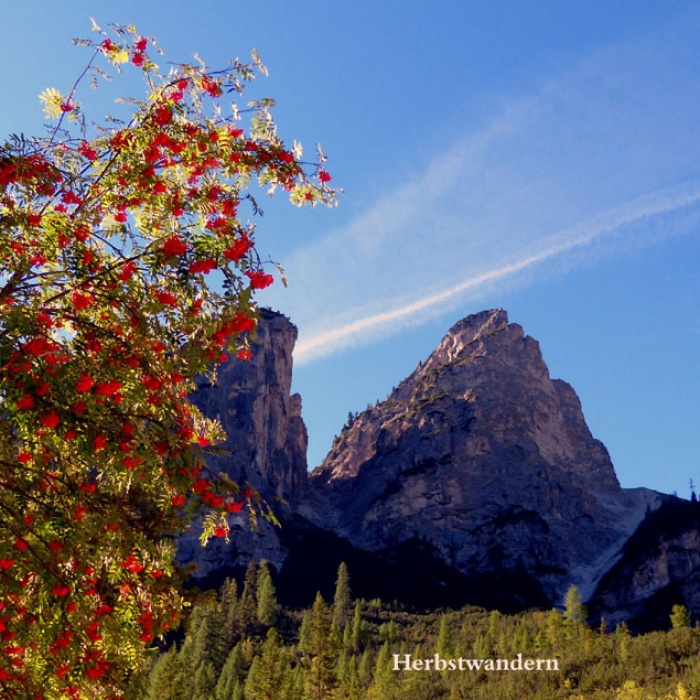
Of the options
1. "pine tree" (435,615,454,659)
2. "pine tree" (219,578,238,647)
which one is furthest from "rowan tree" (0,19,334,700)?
"pine tree" (219,578,238,647)

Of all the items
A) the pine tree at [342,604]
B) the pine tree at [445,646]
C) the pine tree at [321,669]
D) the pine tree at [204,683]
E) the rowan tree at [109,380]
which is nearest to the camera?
the rowan tree at [109,380]

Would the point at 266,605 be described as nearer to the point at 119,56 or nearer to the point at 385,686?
the point at 385,686

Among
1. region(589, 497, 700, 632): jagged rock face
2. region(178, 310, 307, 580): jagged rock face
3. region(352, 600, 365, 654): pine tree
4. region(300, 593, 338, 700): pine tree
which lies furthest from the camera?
region(589, 497, 700, 632): jagged rock face

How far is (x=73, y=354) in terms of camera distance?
721cm

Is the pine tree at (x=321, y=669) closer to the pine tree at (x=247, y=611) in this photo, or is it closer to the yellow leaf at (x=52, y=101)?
the pine tree at (x=247, y=611)

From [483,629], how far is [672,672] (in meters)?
66.0

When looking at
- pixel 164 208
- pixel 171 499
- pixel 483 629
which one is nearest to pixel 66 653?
pixel 171 499

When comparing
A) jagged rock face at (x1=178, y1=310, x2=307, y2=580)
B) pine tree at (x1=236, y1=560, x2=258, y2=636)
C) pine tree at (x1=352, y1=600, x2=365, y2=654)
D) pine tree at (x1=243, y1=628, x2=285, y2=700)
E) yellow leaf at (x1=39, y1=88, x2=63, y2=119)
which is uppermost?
jagged rock face at (x1=178, y1=310, x2=307, y2=580)

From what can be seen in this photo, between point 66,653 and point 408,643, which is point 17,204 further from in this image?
point 408,643

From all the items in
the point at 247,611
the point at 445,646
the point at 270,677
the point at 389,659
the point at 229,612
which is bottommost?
the point at 389,659

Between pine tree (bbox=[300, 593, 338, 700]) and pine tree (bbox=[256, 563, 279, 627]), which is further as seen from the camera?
pine tree (bbox=[256, 563, 279, 627])

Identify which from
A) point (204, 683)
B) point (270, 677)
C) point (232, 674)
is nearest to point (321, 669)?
point (270, 677)

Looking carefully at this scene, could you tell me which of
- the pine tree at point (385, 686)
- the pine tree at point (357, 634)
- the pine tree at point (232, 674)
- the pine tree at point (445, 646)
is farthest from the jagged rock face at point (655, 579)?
the pine tree at point (232, 674)

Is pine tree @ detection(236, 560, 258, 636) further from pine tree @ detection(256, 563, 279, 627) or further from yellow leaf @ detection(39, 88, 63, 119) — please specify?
yellow leaf @ detection(39, 88, 63, 119)
